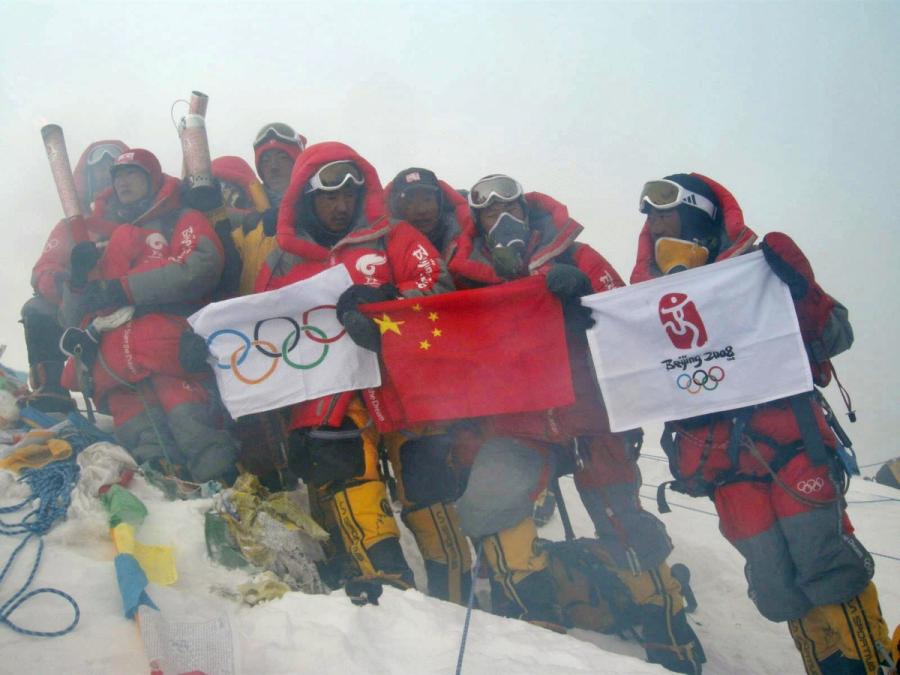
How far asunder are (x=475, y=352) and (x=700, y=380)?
1284mm

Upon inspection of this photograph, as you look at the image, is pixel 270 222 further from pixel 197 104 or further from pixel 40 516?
pixel 40 516

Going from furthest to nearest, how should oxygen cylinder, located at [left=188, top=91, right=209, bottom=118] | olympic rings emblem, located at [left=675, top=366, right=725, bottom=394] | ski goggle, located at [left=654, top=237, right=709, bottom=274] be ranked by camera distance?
1. oxygen cylinder, located at [left=188, top=91, right=209, bottom=118]
2. ski goggle, located at [left=654, top=237, right=709, bottom=274]
3. olympic rings emblem, located at [left=675, top=366, right=725, bottom=394]

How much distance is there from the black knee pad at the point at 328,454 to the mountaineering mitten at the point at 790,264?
2.51 meters

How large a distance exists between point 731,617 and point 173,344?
4.43m

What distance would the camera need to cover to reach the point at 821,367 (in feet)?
11.8

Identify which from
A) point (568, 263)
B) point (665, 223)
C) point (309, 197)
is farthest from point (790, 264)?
point (309, 197)

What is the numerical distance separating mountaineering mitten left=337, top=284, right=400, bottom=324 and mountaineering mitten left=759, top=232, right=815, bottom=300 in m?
2.17

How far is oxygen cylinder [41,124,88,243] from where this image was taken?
4621mm

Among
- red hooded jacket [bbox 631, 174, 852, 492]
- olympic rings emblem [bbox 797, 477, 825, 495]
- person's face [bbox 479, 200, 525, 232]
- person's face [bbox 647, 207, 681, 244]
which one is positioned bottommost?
olympic rings emblem [bbox 797, 477, 825, 495]

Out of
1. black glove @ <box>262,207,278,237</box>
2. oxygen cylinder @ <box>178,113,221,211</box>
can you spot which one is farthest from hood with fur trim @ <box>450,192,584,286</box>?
oxygen cylinder @ <box>178,113,221,211</box>

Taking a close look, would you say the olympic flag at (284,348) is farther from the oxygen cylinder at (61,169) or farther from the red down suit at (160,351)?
the oxygen cylinder at (61,169)

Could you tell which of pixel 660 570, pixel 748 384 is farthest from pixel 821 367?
pixel 660 570

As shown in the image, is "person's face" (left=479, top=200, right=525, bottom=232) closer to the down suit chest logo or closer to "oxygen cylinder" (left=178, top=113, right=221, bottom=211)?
the down suit chest logo

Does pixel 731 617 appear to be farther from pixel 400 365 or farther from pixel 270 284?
pixel 270 284
